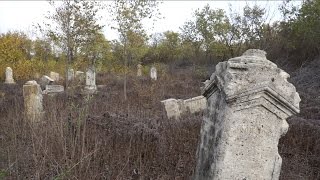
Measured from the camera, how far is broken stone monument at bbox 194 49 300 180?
2.30 m

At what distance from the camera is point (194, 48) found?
992 inches

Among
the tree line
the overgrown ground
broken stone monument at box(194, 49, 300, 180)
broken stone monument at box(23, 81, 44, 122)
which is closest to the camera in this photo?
broken stone monument at box(194, 49, 300, 180)

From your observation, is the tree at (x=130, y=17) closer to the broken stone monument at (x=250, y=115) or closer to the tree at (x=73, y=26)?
the tree at (x=73, y=26)

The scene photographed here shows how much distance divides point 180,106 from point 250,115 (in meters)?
6.93

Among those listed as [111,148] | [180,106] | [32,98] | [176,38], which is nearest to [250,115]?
[111,148]

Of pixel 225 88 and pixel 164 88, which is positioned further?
pixel 164 88

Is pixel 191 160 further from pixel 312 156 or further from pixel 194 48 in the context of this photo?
pixel 194 48

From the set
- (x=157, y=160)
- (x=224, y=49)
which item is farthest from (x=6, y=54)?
(x=157, y=160)

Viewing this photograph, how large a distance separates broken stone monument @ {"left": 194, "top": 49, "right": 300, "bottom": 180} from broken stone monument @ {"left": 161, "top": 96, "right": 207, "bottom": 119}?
5870mm

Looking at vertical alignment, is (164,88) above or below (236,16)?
below

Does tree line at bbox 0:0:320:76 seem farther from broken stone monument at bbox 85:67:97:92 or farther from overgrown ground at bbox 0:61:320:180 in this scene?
overgrown ground at bbox 0:61:320:180

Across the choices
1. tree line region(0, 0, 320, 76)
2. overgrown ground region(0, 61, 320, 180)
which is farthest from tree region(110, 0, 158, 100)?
→ overgrown ground region(0, 61, 320, 180)

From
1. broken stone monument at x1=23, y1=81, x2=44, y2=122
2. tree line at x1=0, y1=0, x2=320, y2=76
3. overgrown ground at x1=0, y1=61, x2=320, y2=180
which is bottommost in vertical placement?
overgrown ground at x1=0, y1=61, x2=320, y2=180

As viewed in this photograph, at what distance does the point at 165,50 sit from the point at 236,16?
1060 centimetres
